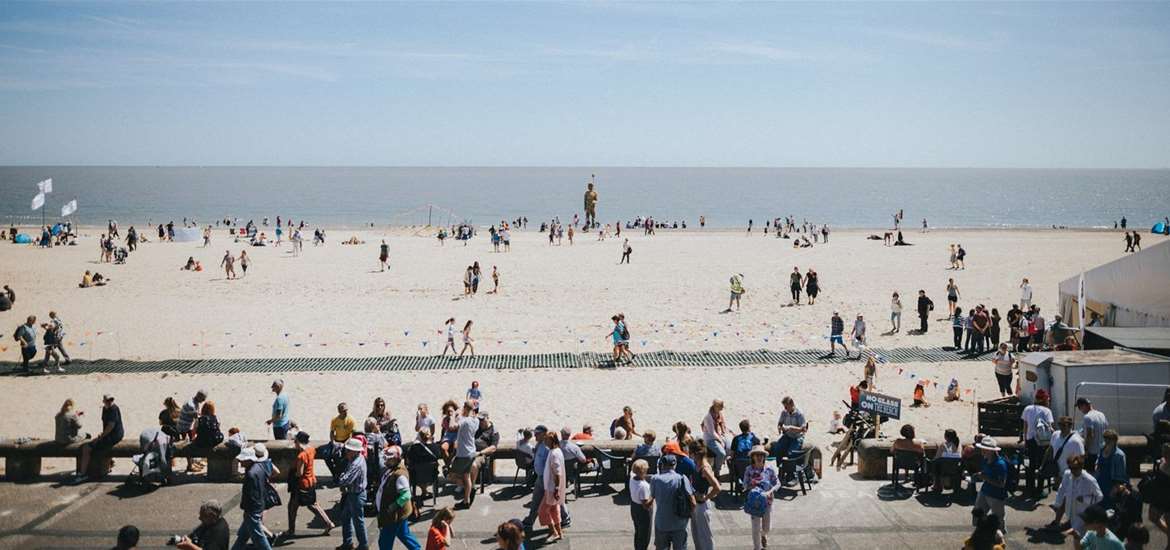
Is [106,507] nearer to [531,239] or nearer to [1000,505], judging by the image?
[1000,505]

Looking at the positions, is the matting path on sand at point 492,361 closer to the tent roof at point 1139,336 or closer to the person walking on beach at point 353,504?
the tent roof at point 1139,336

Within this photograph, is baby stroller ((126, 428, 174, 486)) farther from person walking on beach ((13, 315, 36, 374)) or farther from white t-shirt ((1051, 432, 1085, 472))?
person walking on beach ((13, 315, 36, 374))

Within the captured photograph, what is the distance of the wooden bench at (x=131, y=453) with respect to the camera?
10055 millimetres

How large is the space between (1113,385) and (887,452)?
3.54 meters

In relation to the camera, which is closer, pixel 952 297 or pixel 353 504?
pixel 353 504

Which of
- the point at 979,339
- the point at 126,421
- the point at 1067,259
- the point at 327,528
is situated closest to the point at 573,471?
the point at 327,528

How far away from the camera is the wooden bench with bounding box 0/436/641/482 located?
10055mm

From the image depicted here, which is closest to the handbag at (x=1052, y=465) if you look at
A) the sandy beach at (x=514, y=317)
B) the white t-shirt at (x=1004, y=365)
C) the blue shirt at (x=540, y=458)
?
the sandy beach at (x=514, y=317)

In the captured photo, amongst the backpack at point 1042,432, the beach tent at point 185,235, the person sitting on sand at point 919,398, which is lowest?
the person sitting on sand at point 919,398

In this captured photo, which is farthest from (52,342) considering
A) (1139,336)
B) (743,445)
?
(1139,336)

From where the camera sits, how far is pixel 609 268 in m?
36.1

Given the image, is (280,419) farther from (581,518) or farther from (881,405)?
(881,405)

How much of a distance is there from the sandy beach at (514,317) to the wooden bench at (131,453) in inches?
157

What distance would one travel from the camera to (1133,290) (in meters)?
16.6
